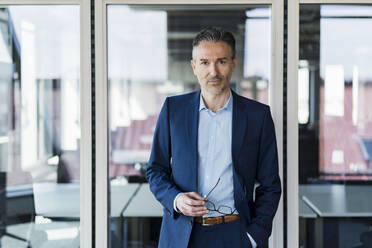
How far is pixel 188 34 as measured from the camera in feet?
38.3

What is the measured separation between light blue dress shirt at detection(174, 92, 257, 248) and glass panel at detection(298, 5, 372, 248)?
1.04 meters

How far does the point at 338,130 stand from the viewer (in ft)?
19.4

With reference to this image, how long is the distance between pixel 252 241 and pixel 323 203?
2.13m

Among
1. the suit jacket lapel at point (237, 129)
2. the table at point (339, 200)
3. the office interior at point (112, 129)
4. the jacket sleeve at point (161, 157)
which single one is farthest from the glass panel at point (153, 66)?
the suit jacket lapel at point (237, 129)

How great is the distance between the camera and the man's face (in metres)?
1.95

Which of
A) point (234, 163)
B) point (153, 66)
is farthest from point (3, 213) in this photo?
point (153, 66)

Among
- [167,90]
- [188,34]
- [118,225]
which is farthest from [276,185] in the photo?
[167,90]

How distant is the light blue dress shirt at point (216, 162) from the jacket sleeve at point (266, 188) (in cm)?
5

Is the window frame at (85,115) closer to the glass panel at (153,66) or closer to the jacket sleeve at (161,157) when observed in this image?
the jacket sleeve at (161,157)

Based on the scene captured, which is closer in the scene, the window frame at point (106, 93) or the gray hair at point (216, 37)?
the gray hair at point (216, 37)

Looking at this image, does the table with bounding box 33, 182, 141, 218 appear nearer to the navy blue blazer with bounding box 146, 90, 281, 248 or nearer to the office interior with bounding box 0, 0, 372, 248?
the office interior with bounding box 0, 0, 372, 248

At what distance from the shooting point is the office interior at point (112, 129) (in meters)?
2.52

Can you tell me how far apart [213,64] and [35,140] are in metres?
2.20

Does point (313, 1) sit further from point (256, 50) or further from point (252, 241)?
point (256, 50)
